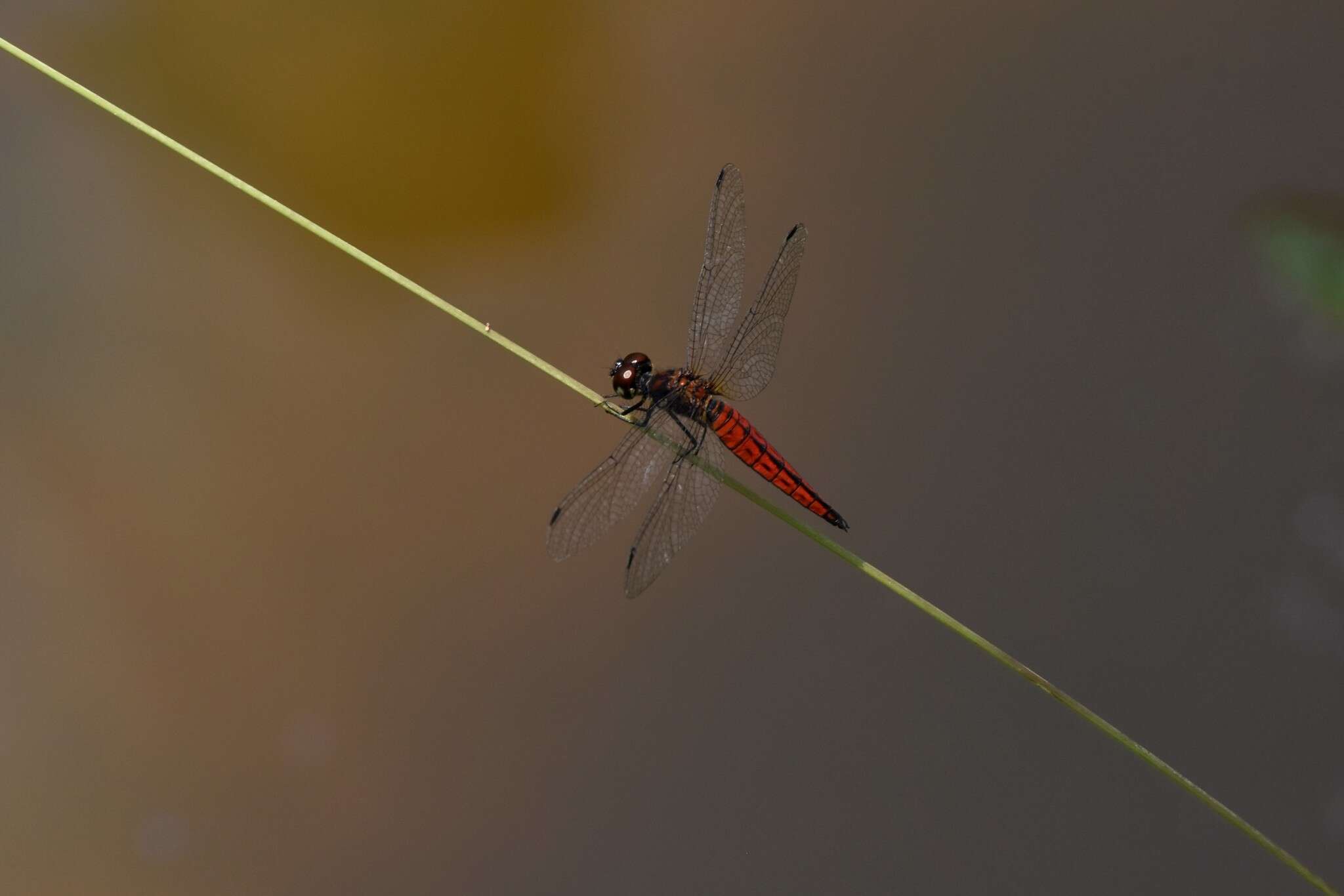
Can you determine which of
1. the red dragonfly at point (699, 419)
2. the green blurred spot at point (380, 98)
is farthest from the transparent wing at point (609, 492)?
the green blurred spot at point (380, 98)

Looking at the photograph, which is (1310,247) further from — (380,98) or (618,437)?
(380,98)

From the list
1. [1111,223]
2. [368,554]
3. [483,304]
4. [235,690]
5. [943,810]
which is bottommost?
[235,690]

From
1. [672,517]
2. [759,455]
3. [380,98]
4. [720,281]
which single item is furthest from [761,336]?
[380,98]

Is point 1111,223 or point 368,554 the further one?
point 1111,223

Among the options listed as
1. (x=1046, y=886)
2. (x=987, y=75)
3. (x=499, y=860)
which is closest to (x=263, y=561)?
(x=499, y=860)

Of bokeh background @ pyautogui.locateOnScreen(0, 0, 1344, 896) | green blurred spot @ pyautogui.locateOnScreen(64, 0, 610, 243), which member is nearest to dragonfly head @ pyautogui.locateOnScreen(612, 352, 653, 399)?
bokeh background @ pyautogui.locateOnScreen(0, 0, 1344, 896)

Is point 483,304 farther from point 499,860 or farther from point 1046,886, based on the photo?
point 1046,886

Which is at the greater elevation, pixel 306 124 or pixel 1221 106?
pixel 1221 106
